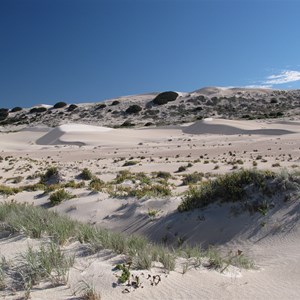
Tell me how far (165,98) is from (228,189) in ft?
219

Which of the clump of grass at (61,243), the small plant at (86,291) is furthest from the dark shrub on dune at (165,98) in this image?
the small plant at (86,291)

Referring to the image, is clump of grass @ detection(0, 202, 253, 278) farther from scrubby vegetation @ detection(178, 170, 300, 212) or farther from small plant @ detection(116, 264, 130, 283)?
scrubby vegetation @ detection(178, 170, 300, 212)

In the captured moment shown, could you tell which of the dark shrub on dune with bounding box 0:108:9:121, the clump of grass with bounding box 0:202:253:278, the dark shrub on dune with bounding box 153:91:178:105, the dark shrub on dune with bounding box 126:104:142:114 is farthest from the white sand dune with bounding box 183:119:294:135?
the dark shrub on dune with bounding box 0:108:9:121

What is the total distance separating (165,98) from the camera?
74438 millimetres

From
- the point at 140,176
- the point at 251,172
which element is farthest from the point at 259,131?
the point at 251,172

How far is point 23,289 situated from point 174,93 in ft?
245

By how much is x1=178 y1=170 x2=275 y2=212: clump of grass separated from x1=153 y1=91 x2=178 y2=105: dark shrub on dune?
64.0 meters

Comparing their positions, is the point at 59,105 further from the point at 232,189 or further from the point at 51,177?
the point at 232,189

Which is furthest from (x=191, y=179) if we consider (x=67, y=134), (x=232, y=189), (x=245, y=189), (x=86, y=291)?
(x=67, y=134)

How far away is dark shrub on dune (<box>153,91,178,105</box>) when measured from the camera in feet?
239

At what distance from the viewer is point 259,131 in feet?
139

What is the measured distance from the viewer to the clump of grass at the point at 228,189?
8516 millimetres

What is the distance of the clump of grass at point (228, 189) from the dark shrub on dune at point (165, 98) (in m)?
64.0

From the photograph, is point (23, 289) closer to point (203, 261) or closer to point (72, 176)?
point (203, 261)
